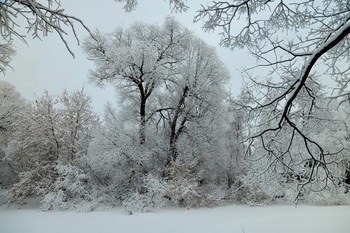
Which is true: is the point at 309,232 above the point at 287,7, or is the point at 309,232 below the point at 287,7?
below

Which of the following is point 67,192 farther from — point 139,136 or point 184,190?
point 184,190

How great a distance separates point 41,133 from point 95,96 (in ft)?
11.1

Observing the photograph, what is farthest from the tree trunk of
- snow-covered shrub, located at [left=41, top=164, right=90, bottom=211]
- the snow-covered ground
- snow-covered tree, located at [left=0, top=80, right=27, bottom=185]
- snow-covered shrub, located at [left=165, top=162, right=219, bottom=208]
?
snow-covered tree, located at [left=0, top=80, right=27, bottom=185]

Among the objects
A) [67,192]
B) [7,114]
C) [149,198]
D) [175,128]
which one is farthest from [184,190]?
[7,114]

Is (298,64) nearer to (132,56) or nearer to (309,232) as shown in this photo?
(309,232)

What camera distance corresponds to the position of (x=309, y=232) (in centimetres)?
576

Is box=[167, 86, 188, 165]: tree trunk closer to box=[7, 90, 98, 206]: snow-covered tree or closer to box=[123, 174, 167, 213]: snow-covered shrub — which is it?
box=[123, 174, 167, 213]: snow-covered shrub

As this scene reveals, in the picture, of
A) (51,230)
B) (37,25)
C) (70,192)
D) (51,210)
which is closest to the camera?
(37,25)

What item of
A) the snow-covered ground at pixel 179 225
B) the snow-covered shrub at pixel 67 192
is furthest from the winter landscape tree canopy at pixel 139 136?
the snow-covered ground at pixel 179 225

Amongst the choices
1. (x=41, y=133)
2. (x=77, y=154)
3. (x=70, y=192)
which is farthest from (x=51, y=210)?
(x=41, y=133)

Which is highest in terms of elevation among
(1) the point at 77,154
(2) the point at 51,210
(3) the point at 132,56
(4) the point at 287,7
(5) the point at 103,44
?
(5) the point at 103,44

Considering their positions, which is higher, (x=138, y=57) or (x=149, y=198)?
(x=138, y=57)

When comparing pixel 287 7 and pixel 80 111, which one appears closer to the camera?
pixel 287 7

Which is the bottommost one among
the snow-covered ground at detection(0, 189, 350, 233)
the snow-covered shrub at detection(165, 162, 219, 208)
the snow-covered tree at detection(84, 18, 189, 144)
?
the snow-covered ground at detection(0, 189, 350, 233)
